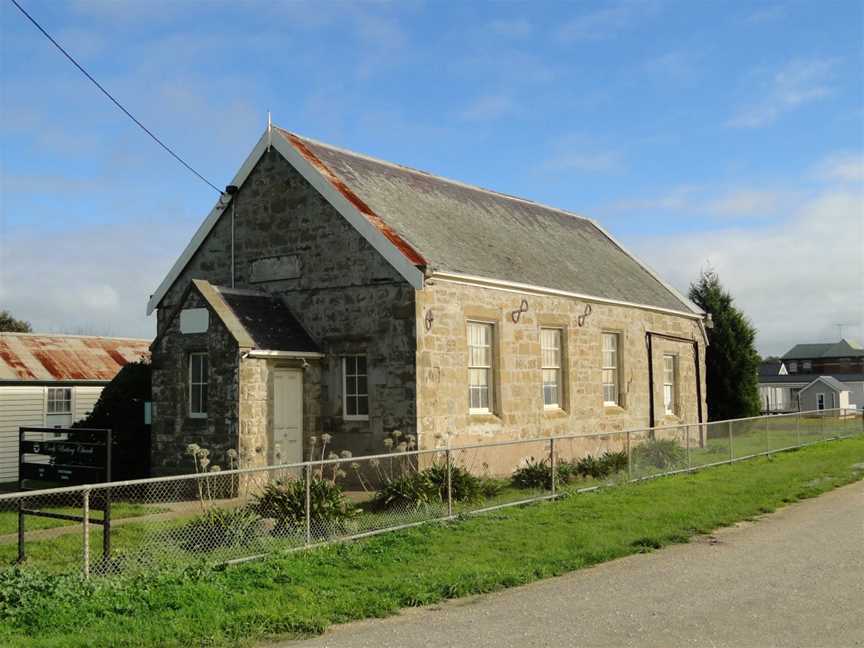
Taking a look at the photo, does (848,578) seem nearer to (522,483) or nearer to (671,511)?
(671,511)

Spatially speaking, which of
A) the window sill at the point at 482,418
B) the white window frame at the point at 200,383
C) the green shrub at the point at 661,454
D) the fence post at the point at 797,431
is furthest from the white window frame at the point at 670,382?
the white window frame at the point at 200,383

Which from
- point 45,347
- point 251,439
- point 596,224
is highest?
point 596,224

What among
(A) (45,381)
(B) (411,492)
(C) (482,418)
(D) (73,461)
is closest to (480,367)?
(C) (482,418)

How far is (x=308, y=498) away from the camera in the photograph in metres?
10.2

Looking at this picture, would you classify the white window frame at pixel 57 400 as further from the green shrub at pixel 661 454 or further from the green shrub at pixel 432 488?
the green shrub at pixel 661 454

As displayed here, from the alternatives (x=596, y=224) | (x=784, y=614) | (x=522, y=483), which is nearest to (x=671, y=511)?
(x=522, y=483)

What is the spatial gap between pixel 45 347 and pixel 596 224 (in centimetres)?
1855

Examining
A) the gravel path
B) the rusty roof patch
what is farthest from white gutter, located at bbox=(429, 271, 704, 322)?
the gravel path

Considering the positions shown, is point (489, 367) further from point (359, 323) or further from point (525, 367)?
point (359, 323)

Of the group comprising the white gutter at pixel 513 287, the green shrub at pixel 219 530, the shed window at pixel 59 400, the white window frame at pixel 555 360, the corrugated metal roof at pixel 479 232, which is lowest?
the green shrub at pixel 219 530

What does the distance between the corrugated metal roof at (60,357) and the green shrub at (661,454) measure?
43.4 feet

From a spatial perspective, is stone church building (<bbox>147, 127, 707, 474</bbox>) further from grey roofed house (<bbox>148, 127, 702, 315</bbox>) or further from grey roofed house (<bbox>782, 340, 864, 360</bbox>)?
grey roofed house (<bbox>782, 340, 864, 360</bbox>)

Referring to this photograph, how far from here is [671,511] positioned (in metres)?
12.8

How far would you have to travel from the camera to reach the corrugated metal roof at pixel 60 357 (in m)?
23.6
